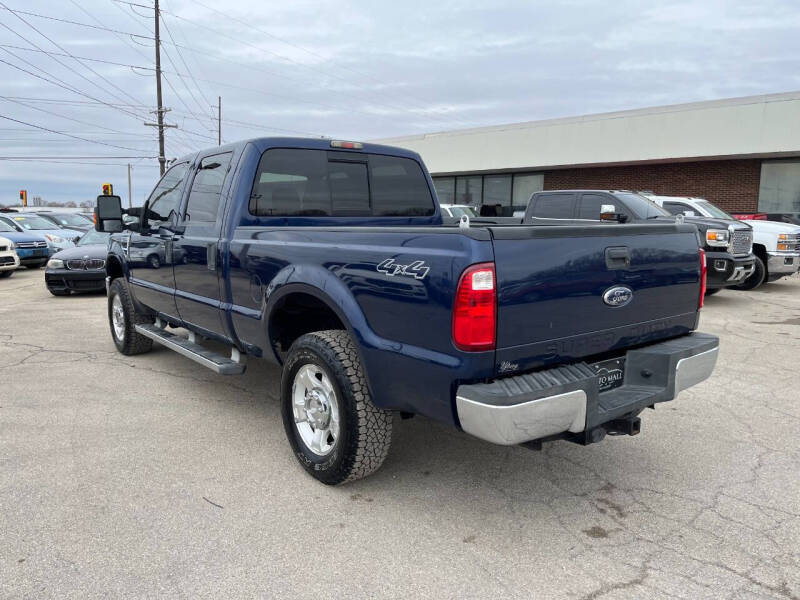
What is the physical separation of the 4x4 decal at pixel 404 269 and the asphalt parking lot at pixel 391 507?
50.8 inches

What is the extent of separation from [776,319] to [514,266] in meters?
8.12

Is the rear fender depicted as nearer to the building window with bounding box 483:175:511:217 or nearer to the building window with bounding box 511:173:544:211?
the building window with bounding box 511:173:544:211

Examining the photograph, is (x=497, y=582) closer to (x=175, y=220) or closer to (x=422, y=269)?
(x=422, y=269)

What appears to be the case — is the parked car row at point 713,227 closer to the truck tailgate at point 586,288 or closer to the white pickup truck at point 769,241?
the white pickup truck at point 769,241

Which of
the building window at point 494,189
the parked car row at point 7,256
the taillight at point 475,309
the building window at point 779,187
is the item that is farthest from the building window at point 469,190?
the taillight at point 475,309

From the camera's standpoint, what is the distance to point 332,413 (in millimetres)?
3490

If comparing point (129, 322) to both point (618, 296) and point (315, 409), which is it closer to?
point (315, 409)

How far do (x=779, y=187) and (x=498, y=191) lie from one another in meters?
11.0

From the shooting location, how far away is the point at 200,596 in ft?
8.35

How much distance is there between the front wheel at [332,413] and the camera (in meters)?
3.26

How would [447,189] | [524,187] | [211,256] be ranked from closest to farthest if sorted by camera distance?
[211,256] < [524,187] < [447,189]

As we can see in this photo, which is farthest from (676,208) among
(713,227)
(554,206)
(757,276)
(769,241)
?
(554,206)

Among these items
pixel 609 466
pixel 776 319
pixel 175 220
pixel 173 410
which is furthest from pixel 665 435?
pixel 776 319

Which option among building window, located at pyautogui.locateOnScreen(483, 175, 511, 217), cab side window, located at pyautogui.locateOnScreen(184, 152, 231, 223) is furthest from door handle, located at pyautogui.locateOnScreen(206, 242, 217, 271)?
building window, located at pyautogui.locateOnScreen(483, 175, 511, 217)
